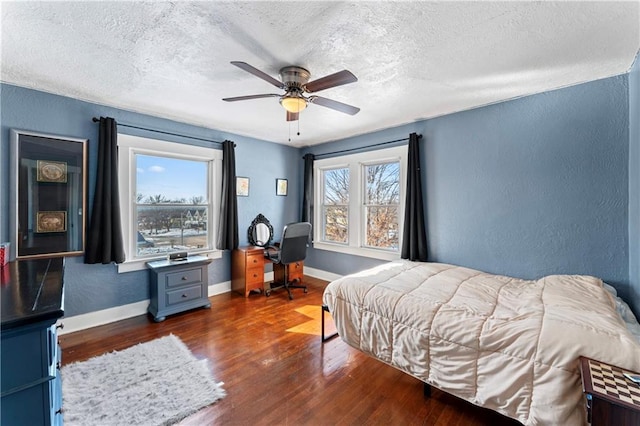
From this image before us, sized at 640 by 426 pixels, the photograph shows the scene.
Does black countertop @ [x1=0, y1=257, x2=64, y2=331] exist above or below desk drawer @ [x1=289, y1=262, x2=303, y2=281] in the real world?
above

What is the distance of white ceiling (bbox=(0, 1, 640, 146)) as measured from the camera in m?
1.52

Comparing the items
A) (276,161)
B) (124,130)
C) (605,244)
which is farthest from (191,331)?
(605,244)

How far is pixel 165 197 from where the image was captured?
137 inches

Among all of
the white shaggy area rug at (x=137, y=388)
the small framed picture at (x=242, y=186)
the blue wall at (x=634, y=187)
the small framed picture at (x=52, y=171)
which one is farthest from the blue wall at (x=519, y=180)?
the white shaggy area rug at (x=137, y=388)

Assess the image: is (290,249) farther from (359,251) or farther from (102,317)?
(102,317)

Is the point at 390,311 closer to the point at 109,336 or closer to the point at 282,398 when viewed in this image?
the point at 282,398

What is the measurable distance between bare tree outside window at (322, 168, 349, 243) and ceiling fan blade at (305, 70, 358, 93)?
249cm

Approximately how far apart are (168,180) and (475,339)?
12.2ft

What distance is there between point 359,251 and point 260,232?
1672 mm

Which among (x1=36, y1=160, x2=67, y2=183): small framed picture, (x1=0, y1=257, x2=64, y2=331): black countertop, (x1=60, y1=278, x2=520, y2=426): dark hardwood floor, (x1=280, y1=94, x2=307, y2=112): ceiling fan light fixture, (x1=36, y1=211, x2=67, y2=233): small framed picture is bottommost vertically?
(x1=60, y1=278, x2=520, y2=426): dark hardwood floor

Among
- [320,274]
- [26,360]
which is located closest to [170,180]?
[320,274]

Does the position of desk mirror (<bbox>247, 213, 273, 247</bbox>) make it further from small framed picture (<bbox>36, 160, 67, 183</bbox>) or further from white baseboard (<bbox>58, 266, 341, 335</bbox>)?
small framed picture (<bbox>36, 160, 67, 183</bbox>)

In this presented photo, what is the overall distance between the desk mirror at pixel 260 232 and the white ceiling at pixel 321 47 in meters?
2.03

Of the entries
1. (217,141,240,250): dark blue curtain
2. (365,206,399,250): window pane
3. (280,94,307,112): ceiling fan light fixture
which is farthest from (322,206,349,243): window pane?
(280,94,307,112): ceiling fan light fixture
